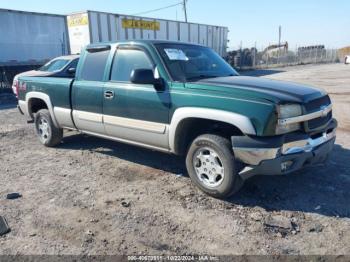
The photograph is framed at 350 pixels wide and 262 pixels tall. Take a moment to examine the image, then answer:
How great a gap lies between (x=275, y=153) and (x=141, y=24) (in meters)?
18.6

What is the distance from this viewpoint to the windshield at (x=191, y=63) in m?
4.70

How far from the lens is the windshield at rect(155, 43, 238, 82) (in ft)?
15.4

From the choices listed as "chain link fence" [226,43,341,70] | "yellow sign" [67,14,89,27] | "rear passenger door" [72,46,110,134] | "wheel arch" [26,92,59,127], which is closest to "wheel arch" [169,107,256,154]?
"rear passenger door" [72,46,110,134]

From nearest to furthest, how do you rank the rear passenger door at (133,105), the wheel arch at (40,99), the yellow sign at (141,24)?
the rear passenger door at (133,105)
the wheel arch at (40,99)
the yellow sign at (141,24)

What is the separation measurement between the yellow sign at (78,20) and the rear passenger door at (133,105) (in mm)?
13806

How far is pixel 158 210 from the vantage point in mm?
4094

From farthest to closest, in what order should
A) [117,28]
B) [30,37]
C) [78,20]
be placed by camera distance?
[117,28], [78,20], [30,37]

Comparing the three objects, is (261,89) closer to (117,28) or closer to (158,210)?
(158,210)

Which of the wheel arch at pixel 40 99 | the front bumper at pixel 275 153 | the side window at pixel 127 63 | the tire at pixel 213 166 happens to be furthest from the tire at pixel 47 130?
the front bumper at pixel 275 153

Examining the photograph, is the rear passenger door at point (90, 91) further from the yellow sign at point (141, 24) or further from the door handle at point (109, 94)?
the yellow sign at point (141, 24)

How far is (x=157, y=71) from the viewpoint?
4680mm

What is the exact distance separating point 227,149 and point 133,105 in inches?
59.7

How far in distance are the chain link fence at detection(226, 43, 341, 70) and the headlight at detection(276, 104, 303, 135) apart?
32183 millimetres

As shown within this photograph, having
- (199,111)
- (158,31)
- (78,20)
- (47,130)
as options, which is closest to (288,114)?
(199,111)
